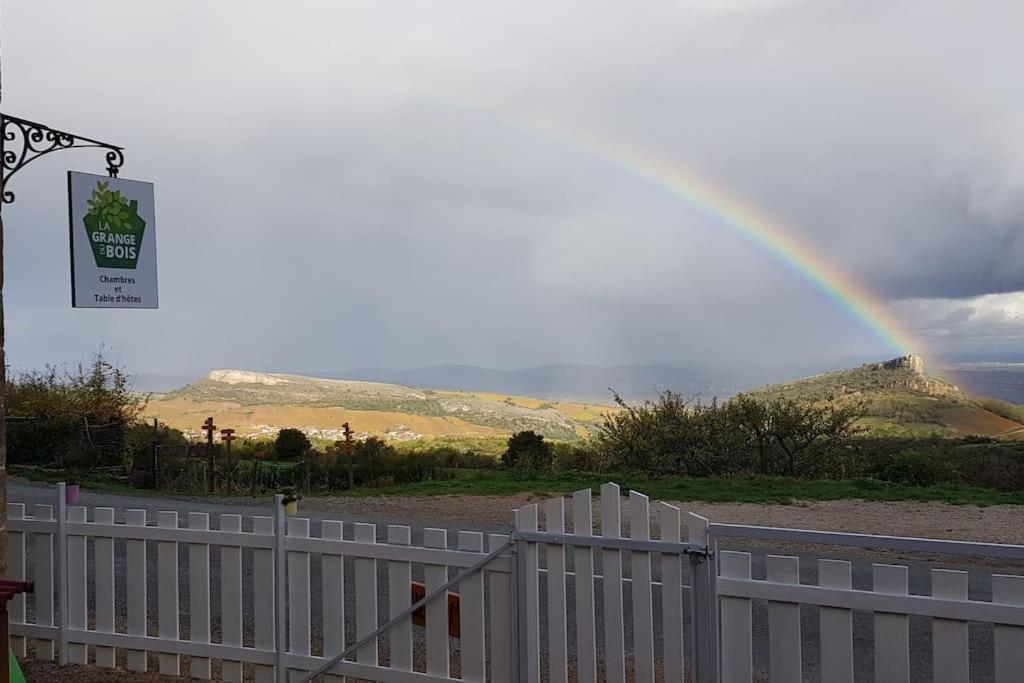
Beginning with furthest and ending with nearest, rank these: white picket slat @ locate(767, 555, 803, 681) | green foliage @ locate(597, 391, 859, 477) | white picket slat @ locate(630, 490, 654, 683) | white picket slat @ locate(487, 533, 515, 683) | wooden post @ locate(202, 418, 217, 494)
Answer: green foliage @ locate(597, 391, 859, 477)
wooden post @ locate(202, 418, 217, 494)
white picket slat @ locate(487, 533, 515, 683)
white picket slat @ locate(630, 490, 654, 683)
white picket slat @ locate(767, 555, 803, 681)

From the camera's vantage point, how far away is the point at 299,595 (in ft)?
16.7

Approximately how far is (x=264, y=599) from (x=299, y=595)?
25cm

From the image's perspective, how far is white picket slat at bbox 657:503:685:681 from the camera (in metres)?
3.96

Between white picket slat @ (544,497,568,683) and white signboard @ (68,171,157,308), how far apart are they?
4.03 meters

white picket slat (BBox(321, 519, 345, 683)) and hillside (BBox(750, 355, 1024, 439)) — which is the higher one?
white picket slat (BBox(321, 519, 345, 683))

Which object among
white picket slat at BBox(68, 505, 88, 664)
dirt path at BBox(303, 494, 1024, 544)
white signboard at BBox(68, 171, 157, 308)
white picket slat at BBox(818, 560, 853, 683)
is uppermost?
white signboard at BBox(68, 171, 157, 308)

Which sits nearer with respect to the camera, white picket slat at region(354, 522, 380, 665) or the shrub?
white picket slat at region(354, 522, 380, 665)

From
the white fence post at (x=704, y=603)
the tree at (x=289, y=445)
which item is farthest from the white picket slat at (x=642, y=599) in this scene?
the tree at (x=289, y=445)

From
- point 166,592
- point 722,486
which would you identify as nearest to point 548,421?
point 722,486

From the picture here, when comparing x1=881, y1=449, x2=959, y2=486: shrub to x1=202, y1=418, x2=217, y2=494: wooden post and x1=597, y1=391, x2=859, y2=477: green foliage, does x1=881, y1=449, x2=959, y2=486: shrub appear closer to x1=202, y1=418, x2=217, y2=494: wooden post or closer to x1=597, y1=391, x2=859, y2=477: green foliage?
x1=597, y1=391, x2=859, y2=477: green foliage

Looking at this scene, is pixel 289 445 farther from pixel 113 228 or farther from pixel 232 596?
pixel 232 596

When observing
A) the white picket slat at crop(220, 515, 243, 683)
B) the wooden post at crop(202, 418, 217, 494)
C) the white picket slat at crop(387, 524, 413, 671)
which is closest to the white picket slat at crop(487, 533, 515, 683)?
the white picket slat at crop(387, 524, 413, 671)

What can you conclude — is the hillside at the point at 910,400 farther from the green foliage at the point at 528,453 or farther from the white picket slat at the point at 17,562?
the white picket slat at the point at 17,562

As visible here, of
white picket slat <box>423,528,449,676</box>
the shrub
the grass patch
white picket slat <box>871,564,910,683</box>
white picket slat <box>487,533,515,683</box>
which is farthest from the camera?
the shrub
